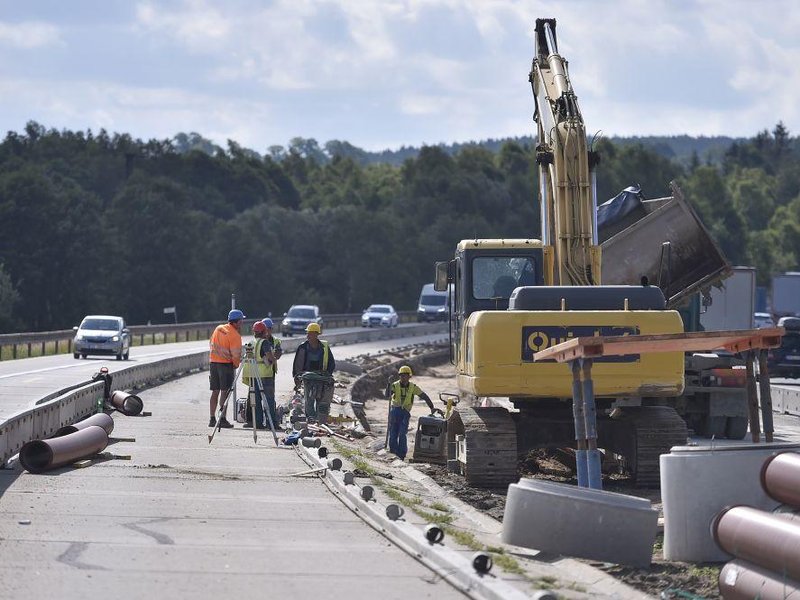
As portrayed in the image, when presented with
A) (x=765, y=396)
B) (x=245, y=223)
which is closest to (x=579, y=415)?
Answer: (x=765, y=396)

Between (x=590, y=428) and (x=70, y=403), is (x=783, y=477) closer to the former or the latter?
(x=590, y=428)

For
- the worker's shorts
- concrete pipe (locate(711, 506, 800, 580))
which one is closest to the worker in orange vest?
the worker's shorts

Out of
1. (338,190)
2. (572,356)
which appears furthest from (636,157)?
(572,356)

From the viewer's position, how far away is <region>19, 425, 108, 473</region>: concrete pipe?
16.1 m

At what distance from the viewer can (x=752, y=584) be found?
31.4ft

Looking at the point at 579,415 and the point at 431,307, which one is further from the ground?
the point at 579,415

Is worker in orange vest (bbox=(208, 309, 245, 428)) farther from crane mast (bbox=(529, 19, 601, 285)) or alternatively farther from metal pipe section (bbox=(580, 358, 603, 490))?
metal pipe section (bbox=(580, 358, 603, 490))

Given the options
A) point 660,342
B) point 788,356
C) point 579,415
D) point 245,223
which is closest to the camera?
point 660,342

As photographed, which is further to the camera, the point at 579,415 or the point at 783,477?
the point at 579,415

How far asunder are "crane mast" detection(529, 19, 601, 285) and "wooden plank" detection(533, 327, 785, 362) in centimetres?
696

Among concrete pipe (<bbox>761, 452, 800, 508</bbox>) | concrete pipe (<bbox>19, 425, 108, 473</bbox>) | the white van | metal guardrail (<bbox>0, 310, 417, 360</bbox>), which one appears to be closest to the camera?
concrete pipe (<bbox>761, 452, 800, 508</bbox>)

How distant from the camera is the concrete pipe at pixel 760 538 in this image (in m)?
9.26

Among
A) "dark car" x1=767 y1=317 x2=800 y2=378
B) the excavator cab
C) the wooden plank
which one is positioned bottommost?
"dark car" x1=767 y1=317 x2=800 y2=378

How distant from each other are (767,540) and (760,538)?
4.1 inches
